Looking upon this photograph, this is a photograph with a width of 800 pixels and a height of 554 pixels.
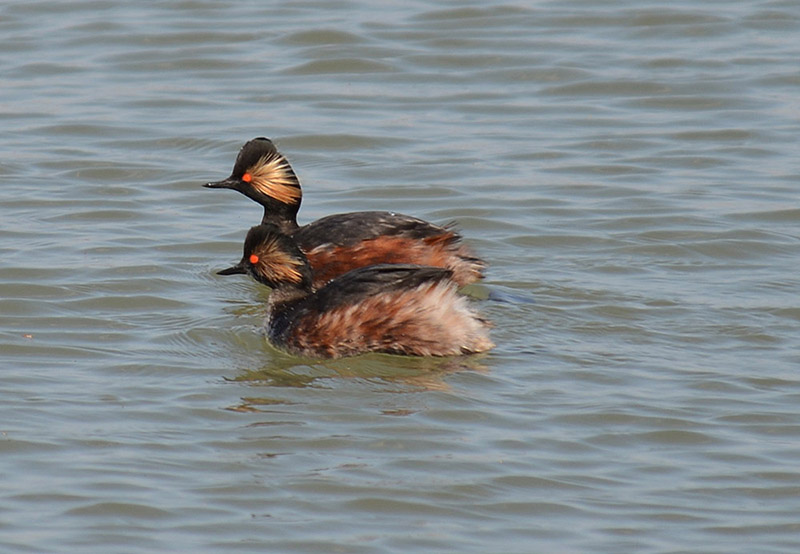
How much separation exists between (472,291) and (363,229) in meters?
0.72

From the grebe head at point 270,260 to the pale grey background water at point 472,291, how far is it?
0.34 meters

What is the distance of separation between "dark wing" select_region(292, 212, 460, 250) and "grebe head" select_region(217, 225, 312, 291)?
0.70 metres

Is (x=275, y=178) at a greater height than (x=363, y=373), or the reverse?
(x=275, y=178)

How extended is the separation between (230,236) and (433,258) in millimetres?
1707

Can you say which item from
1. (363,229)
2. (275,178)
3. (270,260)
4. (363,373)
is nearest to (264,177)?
(275,178)

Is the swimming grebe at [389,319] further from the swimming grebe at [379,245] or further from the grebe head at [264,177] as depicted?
the grebe head at [264,177]

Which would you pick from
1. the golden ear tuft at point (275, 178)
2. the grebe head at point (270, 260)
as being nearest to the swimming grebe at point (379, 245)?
the golden ear tuft at point (275, 178)

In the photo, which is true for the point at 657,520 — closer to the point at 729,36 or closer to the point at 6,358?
the point at 6,358

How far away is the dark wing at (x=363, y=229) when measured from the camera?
355 inches

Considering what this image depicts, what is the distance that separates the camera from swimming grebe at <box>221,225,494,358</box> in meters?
7.84

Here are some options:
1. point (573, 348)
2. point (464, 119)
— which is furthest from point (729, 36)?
point (573, 348)

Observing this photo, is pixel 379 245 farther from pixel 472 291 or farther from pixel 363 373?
pixel 363 373

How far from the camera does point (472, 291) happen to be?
9.06 meters

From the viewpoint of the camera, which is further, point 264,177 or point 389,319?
point 264,177
